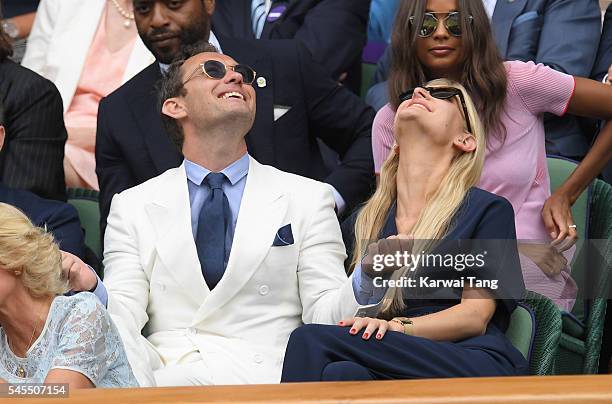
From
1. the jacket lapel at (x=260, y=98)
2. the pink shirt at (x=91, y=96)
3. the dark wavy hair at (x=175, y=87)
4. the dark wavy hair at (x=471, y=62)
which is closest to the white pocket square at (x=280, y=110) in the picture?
the jacket lapel at (x=260, y=98)

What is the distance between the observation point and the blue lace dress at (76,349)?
315cm

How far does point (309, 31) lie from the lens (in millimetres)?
5242

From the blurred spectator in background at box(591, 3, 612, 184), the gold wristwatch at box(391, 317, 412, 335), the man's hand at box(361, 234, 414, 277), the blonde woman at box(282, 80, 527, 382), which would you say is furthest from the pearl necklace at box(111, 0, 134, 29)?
the gold wristwatch at box(391, 317, 412, 335)

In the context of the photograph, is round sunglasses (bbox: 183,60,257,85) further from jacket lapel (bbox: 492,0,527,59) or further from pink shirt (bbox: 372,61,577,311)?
jacket lapel (bbox: 492,0,527,59)

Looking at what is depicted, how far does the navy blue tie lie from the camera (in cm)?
401

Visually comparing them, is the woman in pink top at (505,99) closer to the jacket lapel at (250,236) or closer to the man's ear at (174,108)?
the jacket lapel at (250,236)

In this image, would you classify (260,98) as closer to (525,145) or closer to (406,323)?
(525,145)

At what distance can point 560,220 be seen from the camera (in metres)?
4.27

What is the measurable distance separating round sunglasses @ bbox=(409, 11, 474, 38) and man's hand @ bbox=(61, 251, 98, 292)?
4.61 feet

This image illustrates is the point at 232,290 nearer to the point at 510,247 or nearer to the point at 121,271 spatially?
the point at 121,271

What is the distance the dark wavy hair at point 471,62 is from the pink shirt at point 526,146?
0.15 feet

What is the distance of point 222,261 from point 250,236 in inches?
4.4

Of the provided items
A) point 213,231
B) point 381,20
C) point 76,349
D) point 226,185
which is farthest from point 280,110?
point 76,349

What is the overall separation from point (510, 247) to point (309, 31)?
1780 millimetres
